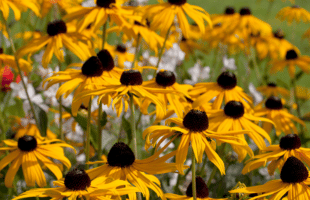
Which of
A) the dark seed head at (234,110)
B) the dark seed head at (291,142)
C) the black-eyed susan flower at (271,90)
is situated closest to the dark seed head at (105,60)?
the dark seed head at (234,110)

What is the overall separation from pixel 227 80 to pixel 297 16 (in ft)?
8.72

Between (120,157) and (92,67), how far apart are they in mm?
494

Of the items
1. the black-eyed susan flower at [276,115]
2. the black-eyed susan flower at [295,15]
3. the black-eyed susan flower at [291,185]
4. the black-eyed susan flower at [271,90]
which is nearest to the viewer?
the black-eyed susan flower at [291,185]

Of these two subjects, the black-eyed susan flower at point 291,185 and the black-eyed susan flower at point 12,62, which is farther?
the black-eyed susan flower at point 12,62

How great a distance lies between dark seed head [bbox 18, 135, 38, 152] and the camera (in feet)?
5.82

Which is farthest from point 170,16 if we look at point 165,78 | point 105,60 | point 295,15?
point 295,15

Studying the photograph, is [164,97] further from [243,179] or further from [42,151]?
[243,179]

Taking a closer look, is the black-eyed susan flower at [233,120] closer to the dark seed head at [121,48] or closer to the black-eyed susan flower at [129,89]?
the black-eyed susan flower at [129,89]

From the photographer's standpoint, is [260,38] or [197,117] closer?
[197,117]

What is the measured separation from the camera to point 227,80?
6.97ft

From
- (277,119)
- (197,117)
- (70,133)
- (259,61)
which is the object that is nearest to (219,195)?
(277,119)

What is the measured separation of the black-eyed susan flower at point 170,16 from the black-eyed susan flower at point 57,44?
1.24 feet

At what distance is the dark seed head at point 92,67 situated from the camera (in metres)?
1.77

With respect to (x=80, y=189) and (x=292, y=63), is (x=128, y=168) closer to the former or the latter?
(x=80, y=189)
